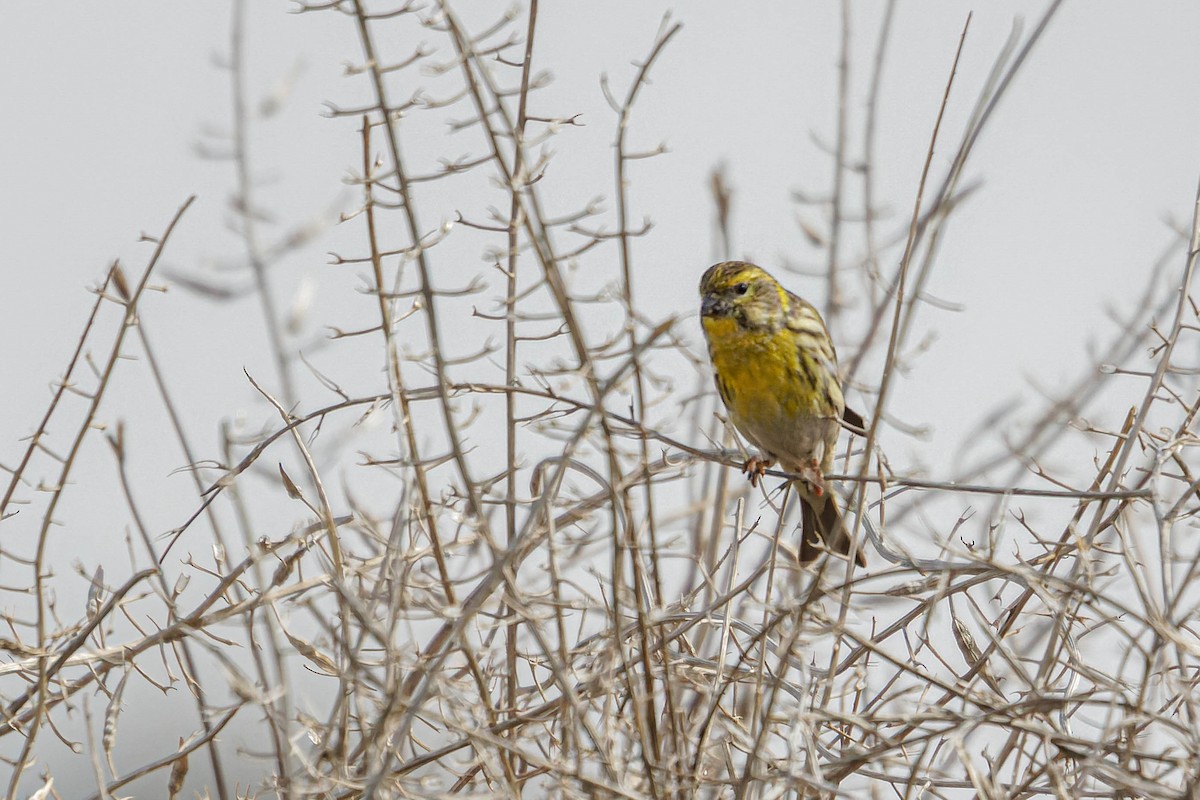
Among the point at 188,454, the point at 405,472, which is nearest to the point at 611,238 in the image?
the point at 405,472

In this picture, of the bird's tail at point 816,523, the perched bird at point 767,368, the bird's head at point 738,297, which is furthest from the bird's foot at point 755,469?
the bird's head at point 738,297

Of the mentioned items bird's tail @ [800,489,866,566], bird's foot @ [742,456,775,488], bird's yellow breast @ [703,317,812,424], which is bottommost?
bird's foot @ [742,456,775,488]

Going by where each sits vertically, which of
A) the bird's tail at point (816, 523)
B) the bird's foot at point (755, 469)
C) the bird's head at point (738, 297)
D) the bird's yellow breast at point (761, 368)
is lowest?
the bird's foot at point (755, 469)

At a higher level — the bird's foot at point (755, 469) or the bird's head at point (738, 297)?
the bird's head at point (738, 297)

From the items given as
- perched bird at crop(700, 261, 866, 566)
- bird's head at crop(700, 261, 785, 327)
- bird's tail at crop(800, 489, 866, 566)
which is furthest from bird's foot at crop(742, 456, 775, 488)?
bird's head at crop(700, 261, 785, 327)

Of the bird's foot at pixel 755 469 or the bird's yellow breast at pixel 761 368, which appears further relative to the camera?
the bird's yellow breast at pixel 761 368

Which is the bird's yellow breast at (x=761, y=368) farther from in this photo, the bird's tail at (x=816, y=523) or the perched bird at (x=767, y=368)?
the bird's tail at (x=816, y=523)

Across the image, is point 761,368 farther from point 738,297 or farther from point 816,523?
point 816,523

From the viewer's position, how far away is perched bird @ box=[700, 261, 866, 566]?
436 centimetres

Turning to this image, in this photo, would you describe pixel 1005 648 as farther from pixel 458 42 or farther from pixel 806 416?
pixel 806 416

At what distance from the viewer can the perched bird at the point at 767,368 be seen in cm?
436

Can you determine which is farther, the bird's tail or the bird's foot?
the bird's tail

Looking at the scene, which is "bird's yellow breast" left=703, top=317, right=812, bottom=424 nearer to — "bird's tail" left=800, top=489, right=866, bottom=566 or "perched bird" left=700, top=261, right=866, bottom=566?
"perched bird" left=700, top=261, right=866, bottom=566

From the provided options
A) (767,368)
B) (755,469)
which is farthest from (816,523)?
(755,469)
